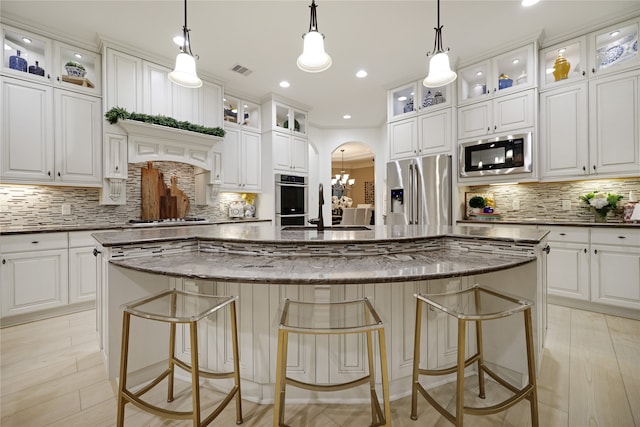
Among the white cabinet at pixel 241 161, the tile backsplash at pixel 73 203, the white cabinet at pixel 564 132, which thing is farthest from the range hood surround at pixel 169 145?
the white cabinet at pixel 564 132

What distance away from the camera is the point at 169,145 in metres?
3.66

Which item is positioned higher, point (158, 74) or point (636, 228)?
point (158, 74)

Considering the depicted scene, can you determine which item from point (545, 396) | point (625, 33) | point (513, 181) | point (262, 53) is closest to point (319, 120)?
point (262, 53)

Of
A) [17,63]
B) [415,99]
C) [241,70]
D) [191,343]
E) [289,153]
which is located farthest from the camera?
[289,153]

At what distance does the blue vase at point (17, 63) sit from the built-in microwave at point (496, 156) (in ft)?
16.2

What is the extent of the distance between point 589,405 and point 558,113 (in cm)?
298

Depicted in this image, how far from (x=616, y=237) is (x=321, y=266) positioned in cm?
312

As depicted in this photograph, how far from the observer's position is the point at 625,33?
2871 millimetres

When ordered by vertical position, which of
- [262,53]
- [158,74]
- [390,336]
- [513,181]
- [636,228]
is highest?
[262,53]

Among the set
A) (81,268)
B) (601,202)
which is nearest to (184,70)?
(81,268)

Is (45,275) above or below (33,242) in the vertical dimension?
below

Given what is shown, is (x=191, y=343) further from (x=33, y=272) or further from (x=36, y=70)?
(x=36, y=70)

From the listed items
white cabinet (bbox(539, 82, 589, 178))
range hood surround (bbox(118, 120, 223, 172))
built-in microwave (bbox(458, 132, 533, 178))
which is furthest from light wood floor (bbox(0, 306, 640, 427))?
range hood surround (bbox(118, 120, 223, 172))

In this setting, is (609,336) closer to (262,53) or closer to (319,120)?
(262,53)
